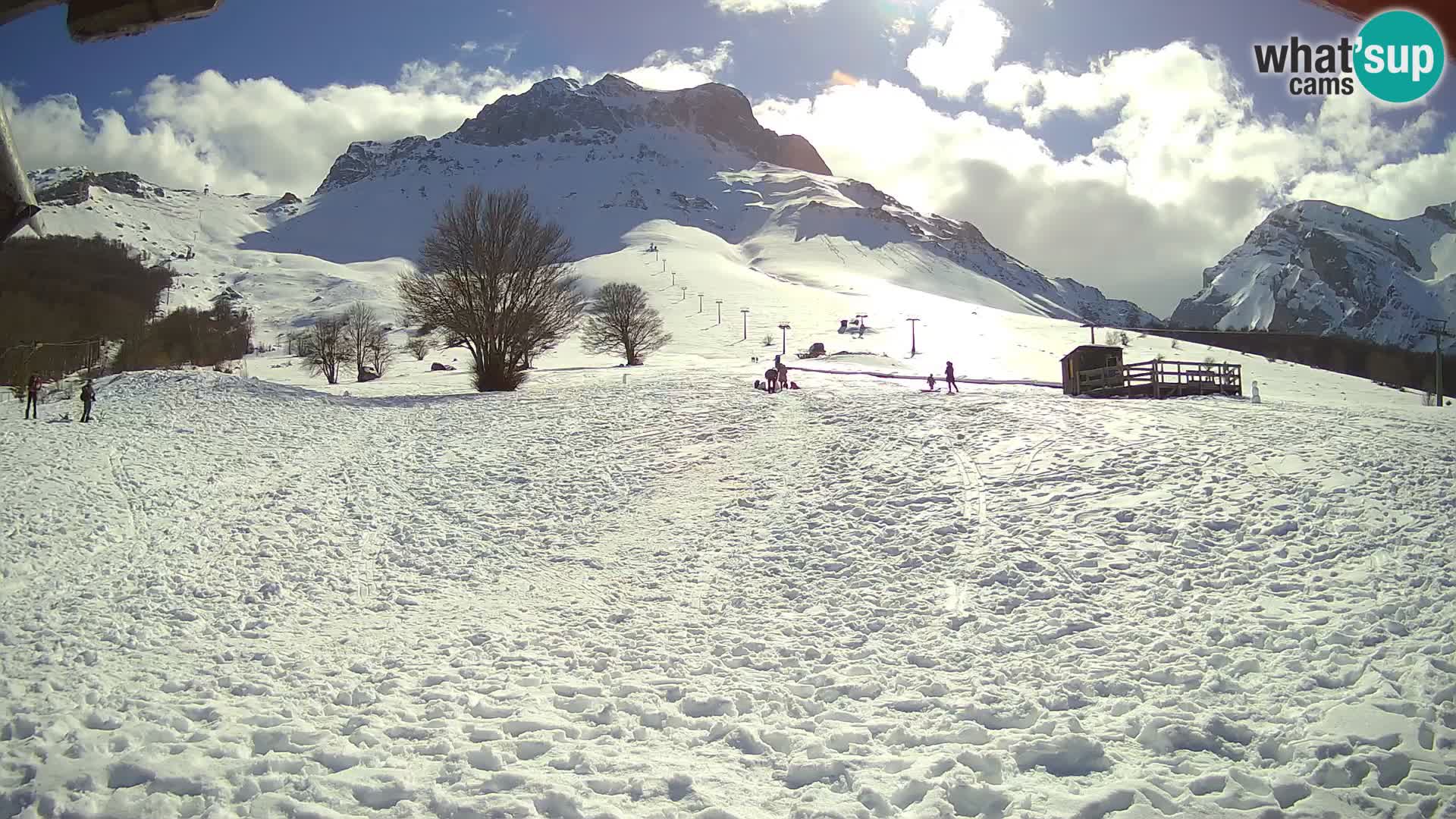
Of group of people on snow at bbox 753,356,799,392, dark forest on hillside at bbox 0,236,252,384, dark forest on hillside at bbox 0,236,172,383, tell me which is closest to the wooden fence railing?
group of people on snow at bbox 753,356,799,392

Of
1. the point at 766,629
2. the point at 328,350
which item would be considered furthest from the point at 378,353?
the point at 766,629

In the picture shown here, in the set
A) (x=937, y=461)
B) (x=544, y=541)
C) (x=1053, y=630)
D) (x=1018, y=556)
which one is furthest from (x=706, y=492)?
(x=1053, y=630)

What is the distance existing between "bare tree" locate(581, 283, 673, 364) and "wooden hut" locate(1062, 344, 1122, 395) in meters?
38.5

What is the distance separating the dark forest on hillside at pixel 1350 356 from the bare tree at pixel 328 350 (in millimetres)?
86375

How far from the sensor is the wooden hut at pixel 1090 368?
2909 cm

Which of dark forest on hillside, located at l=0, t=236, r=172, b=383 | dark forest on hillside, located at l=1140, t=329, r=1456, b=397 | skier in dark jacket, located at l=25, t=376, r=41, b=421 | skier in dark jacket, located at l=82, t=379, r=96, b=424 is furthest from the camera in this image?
dark forest on hillside, located at l=1140, t=329, r=1456, b=397

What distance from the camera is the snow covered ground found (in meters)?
6.18

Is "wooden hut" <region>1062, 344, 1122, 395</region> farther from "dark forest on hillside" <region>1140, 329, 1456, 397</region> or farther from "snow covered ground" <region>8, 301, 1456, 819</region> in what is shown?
"dark forest on hillside" <region>1140, 329, 1456, 397</region>

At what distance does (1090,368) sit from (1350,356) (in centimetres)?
9214

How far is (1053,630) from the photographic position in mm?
8914

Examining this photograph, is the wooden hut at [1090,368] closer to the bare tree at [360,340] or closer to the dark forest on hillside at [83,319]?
the dark forest on hillside at [83,319]

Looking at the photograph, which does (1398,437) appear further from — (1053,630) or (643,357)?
(643,357)

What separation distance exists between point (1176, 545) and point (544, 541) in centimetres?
1060

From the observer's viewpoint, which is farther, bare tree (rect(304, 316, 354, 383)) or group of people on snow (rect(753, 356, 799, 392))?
bare tree (rect(304, 316, 354, 383))
